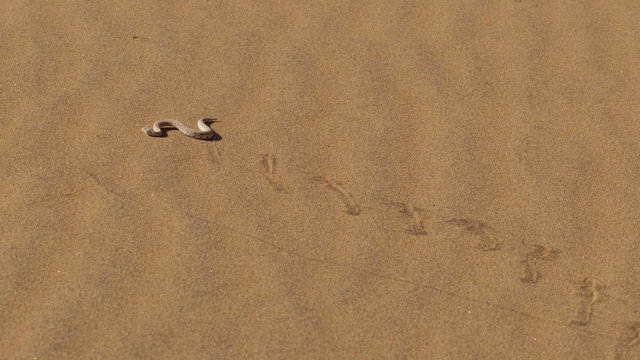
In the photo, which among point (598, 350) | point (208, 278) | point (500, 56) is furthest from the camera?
point (500, 56)

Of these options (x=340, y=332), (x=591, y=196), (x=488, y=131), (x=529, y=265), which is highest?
(x=488, y=131)

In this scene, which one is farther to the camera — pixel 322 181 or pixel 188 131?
pixel 188 131

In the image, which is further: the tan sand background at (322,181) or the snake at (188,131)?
the snake at (188,131)

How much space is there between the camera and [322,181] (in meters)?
3.08

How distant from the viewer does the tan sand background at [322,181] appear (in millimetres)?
2451

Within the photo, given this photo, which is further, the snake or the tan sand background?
the snake

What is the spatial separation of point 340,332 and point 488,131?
1.37 m

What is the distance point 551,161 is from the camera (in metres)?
3.24

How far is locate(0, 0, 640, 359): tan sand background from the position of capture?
2451 millimetres

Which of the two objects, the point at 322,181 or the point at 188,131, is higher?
the point at 188,131

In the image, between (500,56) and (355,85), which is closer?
(355,85)

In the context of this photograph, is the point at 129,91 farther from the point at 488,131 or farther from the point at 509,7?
the point at 509,7

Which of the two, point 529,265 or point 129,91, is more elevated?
point 129,91

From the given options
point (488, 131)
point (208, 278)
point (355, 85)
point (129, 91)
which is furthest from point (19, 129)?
point (488, 131)
